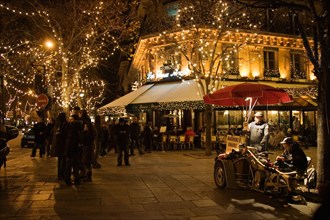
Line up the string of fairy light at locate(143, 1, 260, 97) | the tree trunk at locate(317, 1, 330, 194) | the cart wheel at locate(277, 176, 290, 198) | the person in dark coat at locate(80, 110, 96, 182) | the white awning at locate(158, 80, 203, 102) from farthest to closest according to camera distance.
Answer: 1. the white awning at locate(158, 80, 203, 102)
2. the string of fairy light at locate(143, 1, 260, 97)
3. the person in dark coat at locate(80, 110, 96, 182)
4. the tree trunk at locate(317, 1, 330, 194)
5. the cart wheel at locate(277, 176, 290, 198)

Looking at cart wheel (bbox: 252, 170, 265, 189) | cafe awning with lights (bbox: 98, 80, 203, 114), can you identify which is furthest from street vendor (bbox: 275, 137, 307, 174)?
cafe awning with lights (bbox: 98, 80, 203, 114)

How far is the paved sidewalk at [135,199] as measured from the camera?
22.7 ft

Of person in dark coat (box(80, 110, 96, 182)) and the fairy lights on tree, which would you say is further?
the fairy lights on tree

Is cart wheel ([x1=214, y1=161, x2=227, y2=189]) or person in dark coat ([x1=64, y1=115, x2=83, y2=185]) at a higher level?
person in dark coat ([x1=64, y1=115, x2=83, y2=185])

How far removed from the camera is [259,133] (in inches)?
→ 401

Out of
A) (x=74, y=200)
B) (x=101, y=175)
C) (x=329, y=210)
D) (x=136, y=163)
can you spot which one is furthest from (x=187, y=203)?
(x=136, y=163)

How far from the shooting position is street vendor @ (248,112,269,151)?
10.0 meters

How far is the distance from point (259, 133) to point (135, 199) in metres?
4.18

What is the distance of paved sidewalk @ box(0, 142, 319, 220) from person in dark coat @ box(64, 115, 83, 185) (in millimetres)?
337

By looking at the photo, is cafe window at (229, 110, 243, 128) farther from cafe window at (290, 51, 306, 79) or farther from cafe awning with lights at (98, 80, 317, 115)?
cafe window at (290, 51, 306, 79)

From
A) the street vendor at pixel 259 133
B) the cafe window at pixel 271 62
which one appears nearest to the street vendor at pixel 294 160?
the street vendor at pixel 259 133

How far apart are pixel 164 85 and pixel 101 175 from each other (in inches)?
511

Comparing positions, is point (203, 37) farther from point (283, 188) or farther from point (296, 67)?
point (283, 188)

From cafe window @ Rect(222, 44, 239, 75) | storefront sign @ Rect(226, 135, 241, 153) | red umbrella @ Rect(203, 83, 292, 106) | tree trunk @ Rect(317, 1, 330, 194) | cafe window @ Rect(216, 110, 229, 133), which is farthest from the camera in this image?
cafe window @ Rect(216, 110, 229, 133)
